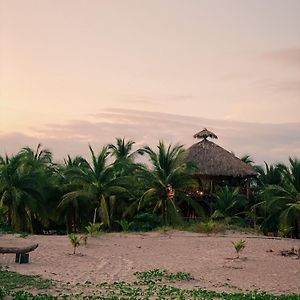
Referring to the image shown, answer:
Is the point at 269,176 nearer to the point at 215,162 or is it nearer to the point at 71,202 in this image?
the point at 215,162

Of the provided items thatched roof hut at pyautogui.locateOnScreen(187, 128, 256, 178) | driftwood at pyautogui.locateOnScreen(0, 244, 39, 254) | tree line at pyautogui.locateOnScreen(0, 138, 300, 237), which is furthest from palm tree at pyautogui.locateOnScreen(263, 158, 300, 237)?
Result: driftwood at pyautogui.locateOnScreen(0, 244, 39, 254)

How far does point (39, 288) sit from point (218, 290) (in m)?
4.15

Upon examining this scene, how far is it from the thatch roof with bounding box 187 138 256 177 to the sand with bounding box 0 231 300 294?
859 cm

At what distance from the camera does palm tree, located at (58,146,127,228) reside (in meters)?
25.2

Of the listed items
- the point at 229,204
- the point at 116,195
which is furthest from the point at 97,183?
the point at 229,204

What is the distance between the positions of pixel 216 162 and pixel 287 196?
260 inches

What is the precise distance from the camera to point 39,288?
10.3 metres

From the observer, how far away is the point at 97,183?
2520 centimetres

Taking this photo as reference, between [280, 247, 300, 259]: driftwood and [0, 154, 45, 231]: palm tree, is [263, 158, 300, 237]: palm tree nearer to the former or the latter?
[280, 247, 300, 259]: driftwood

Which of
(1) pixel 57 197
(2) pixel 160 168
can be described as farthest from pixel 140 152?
(1) pixel 57 197

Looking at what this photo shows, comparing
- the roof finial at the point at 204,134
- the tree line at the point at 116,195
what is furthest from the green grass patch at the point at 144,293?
the roof finial at the point at 204,134

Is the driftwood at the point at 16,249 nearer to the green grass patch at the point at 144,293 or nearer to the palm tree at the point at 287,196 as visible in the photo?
the green grass patch at the point at 144,293

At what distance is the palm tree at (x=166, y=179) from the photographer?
26.2m

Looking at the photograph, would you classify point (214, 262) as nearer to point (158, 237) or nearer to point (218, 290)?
point (218, 290)
